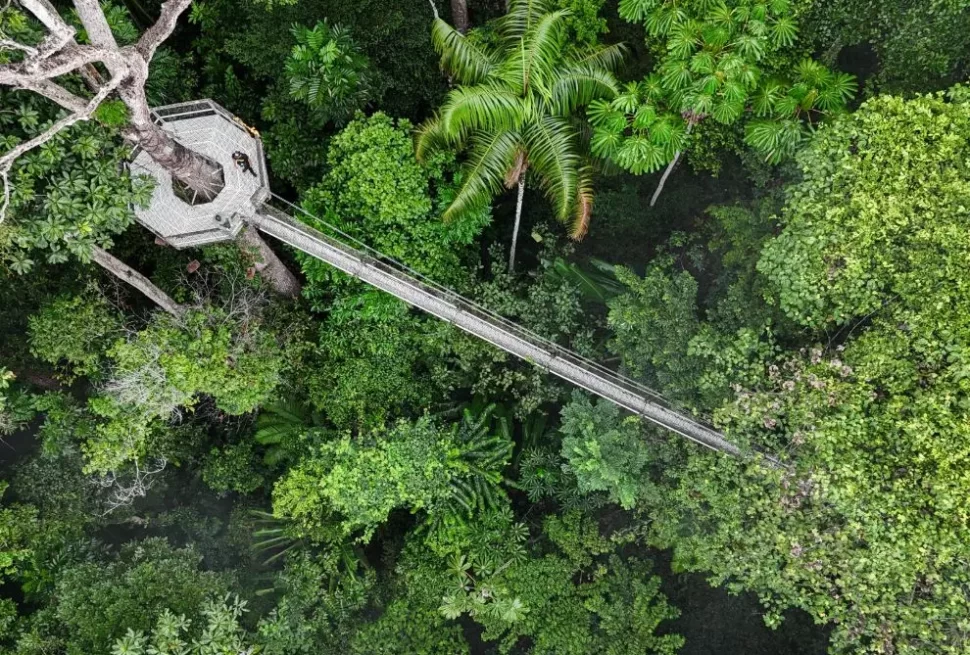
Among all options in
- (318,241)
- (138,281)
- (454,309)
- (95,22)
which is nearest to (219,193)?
(318,241)

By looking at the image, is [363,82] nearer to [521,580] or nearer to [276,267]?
[276,267]

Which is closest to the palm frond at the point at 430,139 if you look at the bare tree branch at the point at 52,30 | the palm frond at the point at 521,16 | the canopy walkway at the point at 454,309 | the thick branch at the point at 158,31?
the palm frond at the point at 521,16

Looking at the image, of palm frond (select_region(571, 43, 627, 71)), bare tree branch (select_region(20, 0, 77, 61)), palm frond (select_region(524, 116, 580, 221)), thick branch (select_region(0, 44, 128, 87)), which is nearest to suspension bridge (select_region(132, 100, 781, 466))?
palm frond (select_region(524, 116, 580, 221))

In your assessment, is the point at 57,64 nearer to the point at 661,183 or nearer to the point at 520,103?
the point at 520,103

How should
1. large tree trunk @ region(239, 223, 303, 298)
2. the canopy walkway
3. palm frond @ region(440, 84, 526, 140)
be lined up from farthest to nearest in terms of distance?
1. large tree trunk @ region(239, 223, 303, 298)
2. the canopy walkway
3. palm frond @ region(440, 84, 526, 140)

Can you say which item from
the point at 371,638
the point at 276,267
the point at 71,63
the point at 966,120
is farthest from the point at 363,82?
the point at 371,638

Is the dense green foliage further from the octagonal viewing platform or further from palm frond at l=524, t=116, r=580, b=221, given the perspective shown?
the octagonal viewing platform
